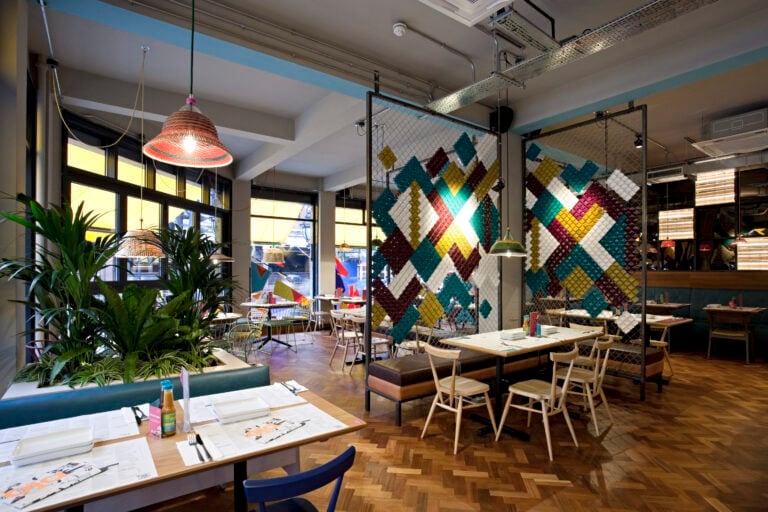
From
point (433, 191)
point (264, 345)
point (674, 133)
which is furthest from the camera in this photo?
point (264, 345)

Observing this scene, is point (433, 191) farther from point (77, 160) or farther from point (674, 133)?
point (674, 133)

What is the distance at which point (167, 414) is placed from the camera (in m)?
1.68

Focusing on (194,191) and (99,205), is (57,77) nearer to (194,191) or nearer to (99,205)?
(99,205)

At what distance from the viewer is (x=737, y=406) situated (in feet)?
13.8

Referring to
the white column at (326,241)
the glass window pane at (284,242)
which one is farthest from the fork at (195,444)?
the white column at (326,241)

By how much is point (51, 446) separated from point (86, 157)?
14.0 feet

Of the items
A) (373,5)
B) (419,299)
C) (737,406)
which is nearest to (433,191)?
(419,299)

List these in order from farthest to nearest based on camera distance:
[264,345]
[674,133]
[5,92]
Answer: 1. [264,345]
2. [674,133]
3. [5,92]

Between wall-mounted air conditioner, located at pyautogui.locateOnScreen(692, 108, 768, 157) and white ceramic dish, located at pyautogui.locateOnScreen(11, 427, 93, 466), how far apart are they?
702 centimetres

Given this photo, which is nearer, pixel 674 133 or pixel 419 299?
pixel 419 299

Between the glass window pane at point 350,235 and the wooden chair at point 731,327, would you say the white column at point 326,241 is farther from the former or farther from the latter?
the wooden chair at point 731,327

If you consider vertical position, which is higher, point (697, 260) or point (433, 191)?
point (433, 191)

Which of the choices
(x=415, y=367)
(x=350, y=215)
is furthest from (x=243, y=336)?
(x=350, y=215)

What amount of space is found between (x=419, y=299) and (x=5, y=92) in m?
3.89
